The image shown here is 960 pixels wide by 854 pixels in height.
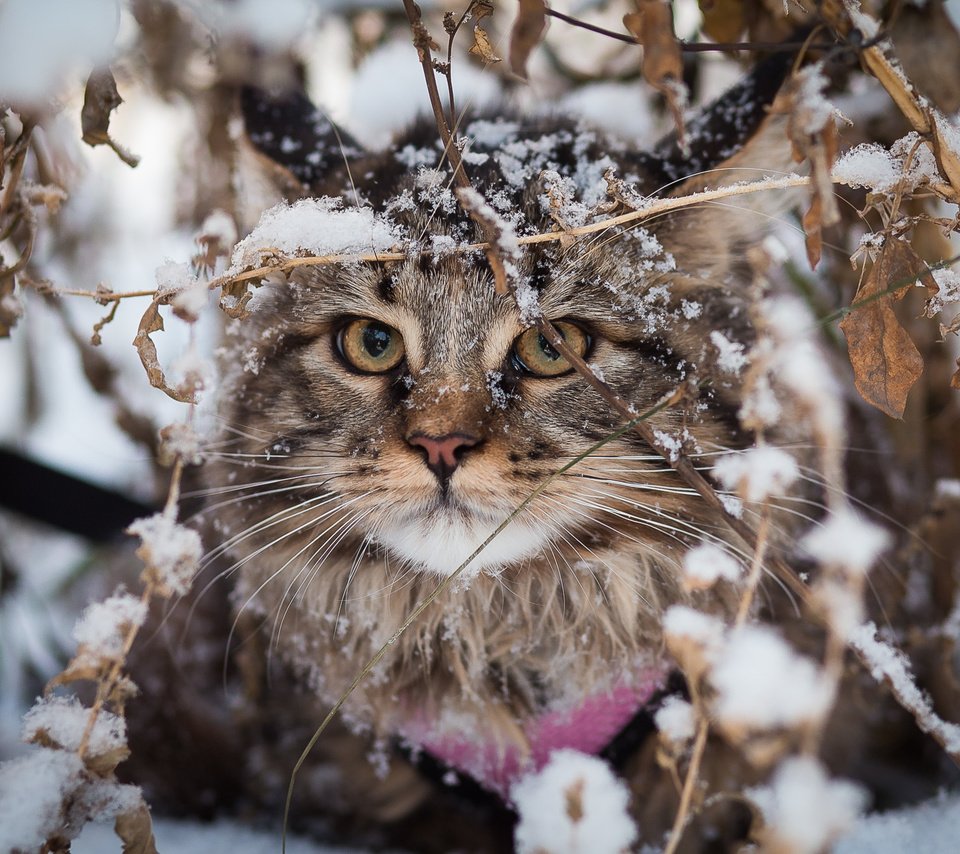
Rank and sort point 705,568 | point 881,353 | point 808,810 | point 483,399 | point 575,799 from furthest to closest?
point 483,399 < point 881,353 < point 575,799 < point 705,568 < point 808,810

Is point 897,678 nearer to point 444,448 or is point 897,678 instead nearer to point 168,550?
point 444,448

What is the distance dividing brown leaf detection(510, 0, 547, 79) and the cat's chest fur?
0.61 feet

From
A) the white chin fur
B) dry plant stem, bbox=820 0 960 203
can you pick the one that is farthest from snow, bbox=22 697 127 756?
dry plant stem, bbox=820 0 960 203

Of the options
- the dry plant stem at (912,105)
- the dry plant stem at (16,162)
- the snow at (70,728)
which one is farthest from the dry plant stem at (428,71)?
the snow at (70,728)

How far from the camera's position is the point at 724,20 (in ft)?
5.33

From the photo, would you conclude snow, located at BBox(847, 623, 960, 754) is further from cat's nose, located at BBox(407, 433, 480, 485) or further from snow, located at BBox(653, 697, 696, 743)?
cat's nose, located at BBox(407, 433, 480, 485)

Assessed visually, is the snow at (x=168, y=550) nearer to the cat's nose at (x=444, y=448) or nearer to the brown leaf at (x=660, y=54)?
the cat's nose at (x=444, y=448)

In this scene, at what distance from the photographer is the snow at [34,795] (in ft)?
3.10

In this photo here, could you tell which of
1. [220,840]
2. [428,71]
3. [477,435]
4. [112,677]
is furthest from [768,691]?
[220,840]

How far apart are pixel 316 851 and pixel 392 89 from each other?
186cm

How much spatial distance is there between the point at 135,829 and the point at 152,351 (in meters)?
0.60

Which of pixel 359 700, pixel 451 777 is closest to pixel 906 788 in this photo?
pixel 451 777

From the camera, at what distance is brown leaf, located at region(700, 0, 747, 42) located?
1.60 metres

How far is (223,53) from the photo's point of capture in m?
1.65
